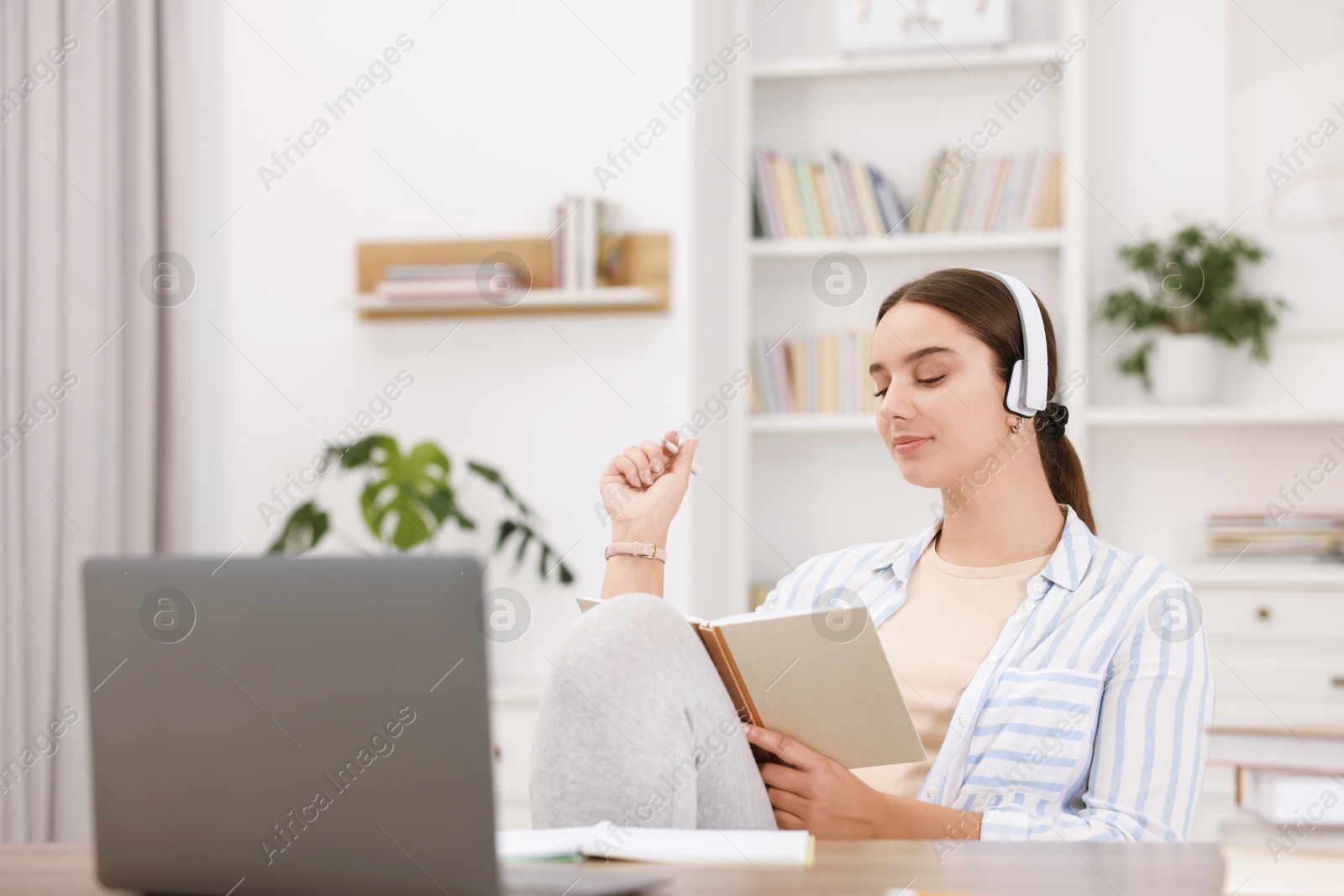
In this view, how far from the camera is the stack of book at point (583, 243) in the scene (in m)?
2.84

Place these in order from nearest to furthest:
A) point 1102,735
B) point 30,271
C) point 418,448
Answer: point 1102,735 → point 30,271 → point 418,448

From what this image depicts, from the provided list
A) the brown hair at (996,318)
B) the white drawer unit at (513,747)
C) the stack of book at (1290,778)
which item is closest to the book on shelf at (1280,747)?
the stack of book at (1290,778)

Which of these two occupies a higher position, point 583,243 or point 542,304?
point 583,243

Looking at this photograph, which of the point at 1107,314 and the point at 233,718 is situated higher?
the point at 1107,314

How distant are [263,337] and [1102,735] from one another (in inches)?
95.9

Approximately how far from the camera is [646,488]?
1.63 m

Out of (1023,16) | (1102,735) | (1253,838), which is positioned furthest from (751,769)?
(1023,16)

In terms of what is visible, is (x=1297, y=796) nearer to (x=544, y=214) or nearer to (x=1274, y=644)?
(x=1274, y=644)

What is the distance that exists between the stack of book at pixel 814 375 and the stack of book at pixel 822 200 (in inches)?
11.3

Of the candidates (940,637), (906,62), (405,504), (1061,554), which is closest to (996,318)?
(1061,554)

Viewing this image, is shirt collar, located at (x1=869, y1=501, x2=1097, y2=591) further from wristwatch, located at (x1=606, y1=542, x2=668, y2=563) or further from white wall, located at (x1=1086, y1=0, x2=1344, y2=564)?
white wall, located at (x1=1086, y1=0, x2=1344, y2=564)

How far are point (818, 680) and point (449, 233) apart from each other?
2.15 m

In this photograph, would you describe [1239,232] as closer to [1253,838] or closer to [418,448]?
[1253,838]

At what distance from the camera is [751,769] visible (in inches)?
43.4
